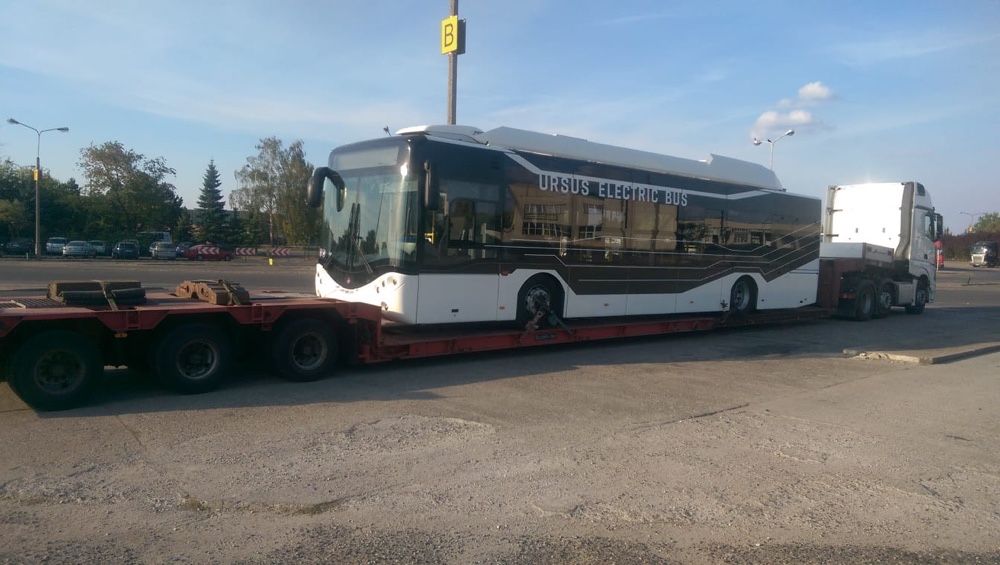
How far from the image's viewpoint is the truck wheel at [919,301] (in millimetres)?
21734

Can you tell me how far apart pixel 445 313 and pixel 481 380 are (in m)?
1.26

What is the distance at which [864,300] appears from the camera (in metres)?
19.5

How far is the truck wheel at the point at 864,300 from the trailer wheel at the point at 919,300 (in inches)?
115

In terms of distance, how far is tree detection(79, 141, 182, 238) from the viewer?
233 feet

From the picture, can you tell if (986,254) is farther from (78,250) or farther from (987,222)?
(78,250)

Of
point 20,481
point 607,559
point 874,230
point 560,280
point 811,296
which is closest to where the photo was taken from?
point 607,559

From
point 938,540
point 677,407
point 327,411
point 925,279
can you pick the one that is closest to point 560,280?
point 677,407

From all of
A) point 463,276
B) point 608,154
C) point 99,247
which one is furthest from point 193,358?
point 99,247

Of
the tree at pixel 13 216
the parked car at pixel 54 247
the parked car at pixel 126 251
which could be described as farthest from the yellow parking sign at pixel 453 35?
the tree at pixel 13 216

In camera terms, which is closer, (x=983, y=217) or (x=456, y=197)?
(x=456, y=197)

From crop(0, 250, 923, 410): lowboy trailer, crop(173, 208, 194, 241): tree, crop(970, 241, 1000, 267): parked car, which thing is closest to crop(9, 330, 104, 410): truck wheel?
crop(0, 250, 923, 410): lowboy trailer

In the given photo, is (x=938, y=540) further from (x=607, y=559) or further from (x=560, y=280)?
(x=560, y=280)

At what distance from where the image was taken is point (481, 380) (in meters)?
9.78

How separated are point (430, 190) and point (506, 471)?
16.1ft
